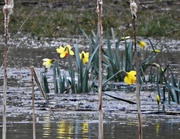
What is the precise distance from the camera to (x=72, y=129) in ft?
20.4

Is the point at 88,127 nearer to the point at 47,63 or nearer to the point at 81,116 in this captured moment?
the point at 81,116

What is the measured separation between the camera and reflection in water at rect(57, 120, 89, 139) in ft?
19.2

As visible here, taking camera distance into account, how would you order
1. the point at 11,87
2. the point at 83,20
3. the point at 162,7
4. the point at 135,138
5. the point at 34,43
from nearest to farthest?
1. the point at 135,138
2. the point at 11,87
3. the point at 34,43
4. the point at 83,20
5. the point at 162,7

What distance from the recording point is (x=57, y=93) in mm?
8375

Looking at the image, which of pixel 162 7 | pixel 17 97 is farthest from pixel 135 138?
pixel 162 7

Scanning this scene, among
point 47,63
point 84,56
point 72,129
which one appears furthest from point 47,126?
point 84,56

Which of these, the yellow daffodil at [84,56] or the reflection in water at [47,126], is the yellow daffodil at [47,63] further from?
the reflection in water at [47,126]

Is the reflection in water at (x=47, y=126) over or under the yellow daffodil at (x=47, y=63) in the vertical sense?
under

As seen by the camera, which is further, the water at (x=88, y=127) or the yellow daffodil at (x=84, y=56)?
the yellow daffodil at (x=84, y=56)

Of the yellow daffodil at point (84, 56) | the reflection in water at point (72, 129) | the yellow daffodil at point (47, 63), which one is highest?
the yellow daffodil at point (84, 56)

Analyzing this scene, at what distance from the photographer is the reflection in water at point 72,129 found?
5.85 metres

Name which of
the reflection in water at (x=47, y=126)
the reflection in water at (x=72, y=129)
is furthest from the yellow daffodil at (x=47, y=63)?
the reflection in water at (x=72, y=129)

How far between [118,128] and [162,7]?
1380cm

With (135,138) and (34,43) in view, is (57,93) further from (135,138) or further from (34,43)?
(34,43)
